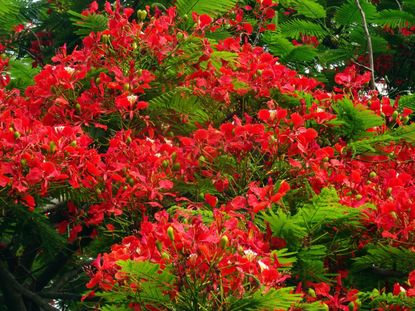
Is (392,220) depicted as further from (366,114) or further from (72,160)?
(72,160)

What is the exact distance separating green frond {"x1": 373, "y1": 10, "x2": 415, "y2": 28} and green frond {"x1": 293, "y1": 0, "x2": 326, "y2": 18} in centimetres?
37

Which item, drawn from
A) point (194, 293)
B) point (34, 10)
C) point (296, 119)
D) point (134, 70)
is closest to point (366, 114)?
point (296, 119)

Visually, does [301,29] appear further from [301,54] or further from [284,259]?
[284,259]

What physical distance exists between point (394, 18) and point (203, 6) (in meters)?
1.43

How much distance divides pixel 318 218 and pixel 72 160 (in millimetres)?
1200

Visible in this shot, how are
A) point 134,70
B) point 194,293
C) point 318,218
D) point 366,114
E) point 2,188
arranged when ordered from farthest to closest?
1. point 134,70
2. point 366,114
3. point 2,188
4. point 318,218
5. point 194,293

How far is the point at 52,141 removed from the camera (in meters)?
3.82

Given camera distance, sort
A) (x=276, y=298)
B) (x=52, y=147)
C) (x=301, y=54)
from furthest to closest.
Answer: (x=301, y=54) → (x=52, y=147) → (x=276, y=298)

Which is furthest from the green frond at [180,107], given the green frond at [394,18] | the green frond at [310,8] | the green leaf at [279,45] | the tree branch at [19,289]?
the green frond at [394,18]

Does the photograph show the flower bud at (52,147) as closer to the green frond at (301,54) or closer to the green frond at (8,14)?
the green frond at (8,14)

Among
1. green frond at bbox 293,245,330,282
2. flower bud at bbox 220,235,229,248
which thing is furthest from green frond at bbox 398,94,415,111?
flower bud at bbox 220,235,229,248

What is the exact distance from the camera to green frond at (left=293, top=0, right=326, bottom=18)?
5.49 metres

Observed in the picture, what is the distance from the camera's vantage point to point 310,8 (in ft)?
18.3

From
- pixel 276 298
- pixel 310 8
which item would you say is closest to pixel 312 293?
pixel 276 298
